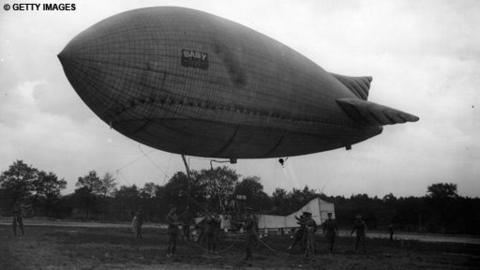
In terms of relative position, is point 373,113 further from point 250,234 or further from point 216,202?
point 216,202

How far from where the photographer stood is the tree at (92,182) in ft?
333

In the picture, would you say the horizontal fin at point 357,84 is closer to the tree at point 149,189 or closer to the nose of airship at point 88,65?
the nose of airship at point 88,65

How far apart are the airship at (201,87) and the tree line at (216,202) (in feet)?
36.2

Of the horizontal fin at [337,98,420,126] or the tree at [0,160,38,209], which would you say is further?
the tree at [0,160,38,209]

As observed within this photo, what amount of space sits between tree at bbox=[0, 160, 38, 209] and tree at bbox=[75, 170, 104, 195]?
18.5 m

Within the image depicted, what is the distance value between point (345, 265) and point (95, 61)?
9.00m

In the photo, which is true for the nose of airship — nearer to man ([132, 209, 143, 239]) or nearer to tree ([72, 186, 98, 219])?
man ([132, 209, 143, 239])

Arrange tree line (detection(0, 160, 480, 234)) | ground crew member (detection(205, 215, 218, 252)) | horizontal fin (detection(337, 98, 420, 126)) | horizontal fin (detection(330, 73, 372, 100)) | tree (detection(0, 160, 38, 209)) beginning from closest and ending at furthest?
horizontal fin (detection(337, 98, 420, 126)), ground crew member (detection(205, 215, 218, 252)), horizontal fin (detection(330, 73, 372, 100)), tree line (detection(0, 160, 480, 234)), tree (detection(0, 160, 38, 209))

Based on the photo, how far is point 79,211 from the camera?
80.2 m

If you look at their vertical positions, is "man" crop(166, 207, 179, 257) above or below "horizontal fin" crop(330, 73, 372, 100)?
below

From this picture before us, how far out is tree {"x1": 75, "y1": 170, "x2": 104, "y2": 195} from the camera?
101562 millimetres

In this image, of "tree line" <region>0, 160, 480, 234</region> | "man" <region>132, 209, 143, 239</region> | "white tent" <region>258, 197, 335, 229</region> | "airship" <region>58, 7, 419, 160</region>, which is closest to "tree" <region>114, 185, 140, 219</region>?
"tree line" <region>0, 160, 480, 234</region>

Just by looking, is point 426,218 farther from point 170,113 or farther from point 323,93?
point 170,113

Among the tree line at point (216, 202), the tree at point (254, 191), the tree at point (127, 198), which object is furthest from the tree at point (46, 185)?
the tree at point (254, 191)
